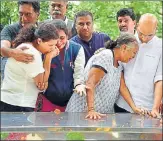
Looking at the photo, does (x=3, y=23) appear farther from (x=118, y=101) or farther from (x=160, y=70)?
(x=160, y=70)

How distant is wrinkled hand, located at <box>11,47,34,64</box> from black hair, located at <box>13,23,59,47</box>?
0.29 ft

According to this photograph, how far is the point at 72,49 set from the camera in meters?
2.35

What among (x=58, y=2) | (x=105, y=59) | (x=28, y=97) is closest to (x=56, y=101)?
(x=28, y=97)

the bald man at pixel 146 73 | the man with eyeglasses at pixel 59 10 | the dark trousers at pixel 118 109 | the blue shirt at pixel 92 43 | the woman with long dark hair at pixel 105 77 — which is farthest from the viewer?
the man with eyeglasses at pixel 59 10

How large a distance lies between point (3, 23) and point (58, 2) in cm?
46

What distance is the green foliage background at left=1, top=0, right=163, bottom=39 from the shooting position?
268cm

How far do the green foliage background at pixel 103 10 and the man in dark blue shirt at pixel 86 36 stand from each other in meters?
0.33

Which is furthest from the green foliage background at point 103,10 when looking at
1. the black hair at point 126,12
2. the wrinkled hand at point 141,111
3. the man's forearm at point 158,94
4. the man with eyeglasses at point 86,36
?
the wrinkled hand at point 141,111

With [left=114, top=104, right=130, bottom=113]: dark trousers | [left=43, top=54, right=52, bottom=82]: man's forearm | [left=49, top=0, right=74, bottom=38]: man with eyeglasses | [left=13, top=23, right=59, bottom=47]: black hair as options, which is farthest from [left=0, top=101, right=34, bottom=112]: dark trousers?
[left=49, top=0, right=74, bottom=38]: man with eyeglasses

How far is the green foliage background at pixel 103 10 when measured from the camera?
105 inches

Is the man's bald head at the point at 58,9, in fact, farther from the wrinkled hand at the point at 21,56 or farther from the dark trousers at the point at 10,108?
the dark trousers at the point at 10,108

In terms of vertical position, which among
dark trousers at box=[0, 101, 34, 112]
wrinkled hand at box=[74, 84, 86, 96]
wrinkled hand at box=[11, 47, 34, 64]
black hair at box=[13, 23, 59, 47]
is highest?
black hair at box=[13, 23, 59, 47]

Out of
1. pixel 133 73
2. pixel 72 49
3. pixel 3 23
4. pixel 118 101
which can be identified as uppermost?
pixel 3 23

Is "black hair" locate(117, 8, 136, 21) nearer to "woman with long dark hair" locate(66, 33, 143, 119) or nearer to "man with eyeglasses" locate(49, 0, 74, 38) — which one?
"man with eyeglasses" locate(49, 0, 74, 38)
